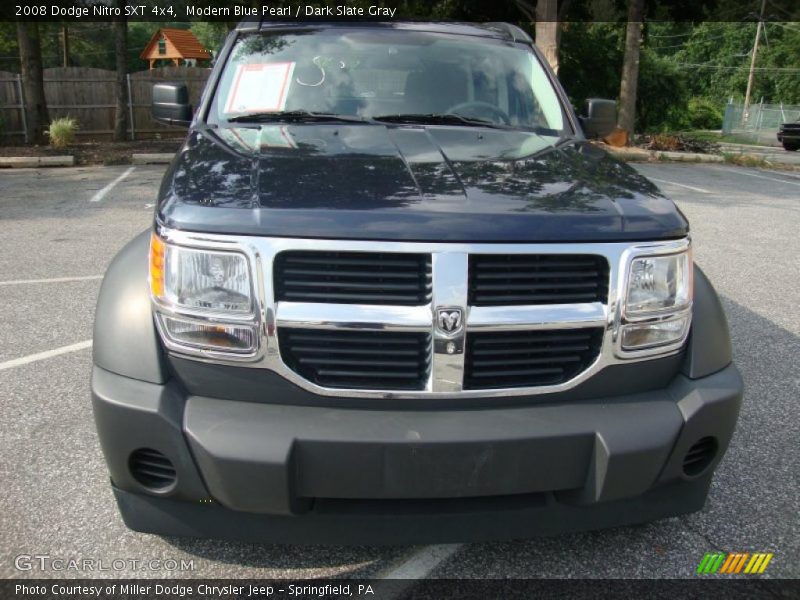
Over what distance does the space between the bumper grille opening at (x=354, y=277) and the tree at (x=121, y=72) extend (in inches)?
680

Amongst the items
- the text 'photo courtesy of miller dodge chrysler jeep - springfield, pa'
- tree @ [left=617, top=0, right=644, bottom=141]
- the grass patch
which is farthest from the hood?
tree @ [left=617, top=0, right=644, bottom=141]

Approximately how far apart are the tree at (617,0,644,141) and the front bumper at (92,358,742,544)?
1889 centimetres

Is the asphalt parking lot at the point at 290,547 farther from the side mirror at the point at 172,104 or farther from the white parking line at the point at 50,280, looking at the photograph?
the side mirror at the point at 172,104

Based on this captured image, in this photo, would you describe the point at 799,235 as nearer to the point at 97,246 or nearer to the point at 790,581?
the point at 790,581

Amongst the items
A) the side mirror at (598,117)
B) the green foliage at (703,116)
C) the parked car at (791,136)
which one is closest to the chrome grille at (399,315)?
the side mirror at (598,117)

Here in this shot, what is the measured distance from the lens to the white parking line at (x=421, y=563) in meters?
2.25

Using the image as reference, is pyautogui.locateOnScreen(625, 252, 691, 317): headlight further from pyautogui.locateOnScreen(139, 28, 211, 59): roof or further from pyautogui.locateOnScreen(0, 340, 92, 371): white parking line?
pyautogui.locateOnScreen(139, 28, 211, 59): roof

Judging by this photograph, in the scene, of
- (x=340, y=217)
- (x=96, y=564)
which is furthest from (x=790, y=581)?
(x=96, y=564)

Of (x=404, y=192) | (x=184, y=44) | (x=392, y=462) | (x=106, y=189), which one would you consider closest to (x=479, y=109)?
(x=404, y=192)

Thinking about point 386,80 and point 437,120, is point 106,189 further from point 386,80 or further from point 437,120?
point 437,120

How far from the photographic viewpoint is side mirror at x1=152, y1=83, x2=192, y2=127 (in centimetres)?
374

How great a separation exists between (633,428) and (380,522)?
2.55 feet

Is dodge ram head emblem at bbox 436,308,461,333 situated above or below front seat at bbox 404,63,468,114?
below

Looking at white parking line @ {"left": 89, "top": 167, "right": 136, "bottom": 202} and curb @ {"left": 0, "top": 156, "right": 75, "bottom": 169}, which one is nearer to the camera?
white parking line @ {"left": 89, "top": 167, "right": 136, "bottom": 202}
